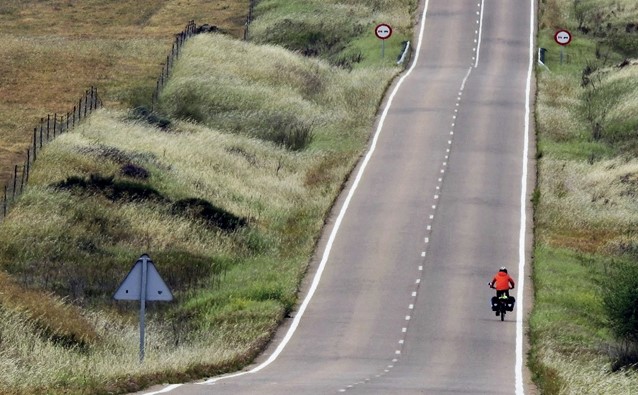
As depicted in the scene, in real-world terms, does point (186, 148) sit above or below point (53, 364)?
above

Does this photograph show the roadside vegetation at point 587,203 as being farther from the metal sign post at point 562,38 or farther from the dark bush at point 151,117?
the dark bush at point 151,117

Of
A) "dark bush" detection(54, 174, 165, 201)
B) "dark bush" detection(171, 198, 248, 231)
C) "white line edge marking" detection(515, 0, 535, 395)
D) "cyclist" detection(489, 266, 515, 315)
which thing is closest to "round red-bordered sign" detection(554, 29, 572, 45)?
"white line edge marking" detection(515, 0, 535, 395)

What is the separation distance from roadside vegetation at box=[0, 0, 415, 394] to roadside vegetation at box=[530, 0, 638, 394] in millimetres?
6409

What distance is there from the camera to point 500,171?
5569 centimetres

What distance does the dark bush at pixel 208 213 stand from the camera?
46188 mm

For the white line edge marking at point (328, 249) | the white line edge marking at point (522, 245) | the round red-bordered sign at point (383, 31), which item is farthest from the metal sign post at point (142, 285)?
the round red-bordered sign at point (383, 31)

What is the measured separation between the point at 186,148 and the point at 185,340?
2288cm

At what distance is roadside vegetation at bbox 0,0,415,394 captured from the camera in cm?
3008

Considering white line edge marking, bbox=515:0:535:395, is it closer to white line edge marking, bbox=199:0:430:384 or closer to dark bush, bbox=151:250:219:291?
white line edge marking, bbox=199:0:430:384

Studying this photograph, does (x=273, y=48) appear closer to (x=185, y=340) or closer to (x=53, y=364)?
(x=185, y=340)

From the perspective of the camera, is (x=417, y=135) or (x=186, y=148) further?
(x=417, y=135)

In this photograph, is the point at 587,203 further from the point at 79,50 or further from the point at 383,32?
the point at 79,50

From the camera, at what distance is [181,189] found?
49344mm

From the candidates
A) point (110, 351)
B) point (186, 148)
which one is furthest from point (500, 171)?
point (110, 351)
